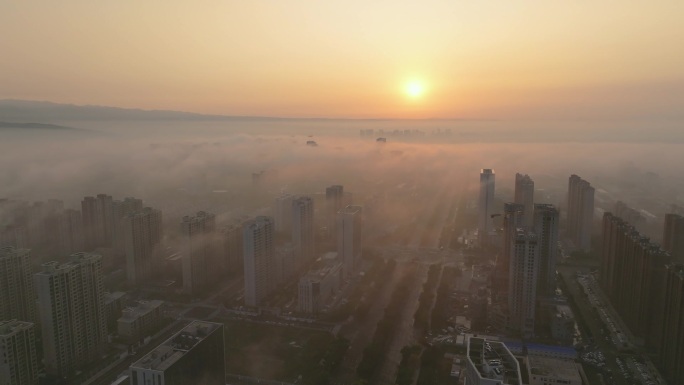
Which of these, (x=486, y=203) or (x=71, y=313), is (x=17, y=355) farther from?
(x=486, y=203)

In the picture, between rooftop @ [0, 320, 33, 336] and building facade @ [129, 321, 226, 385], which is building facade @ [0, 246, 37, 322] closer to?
rooftop @ [0, 320, 33, 336]

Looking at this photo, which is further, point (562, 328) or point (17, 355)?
point (562, 328)

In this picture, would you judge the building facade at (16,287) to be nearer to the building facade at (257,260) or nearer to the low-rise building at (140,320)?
the low-rise building at (140,320)

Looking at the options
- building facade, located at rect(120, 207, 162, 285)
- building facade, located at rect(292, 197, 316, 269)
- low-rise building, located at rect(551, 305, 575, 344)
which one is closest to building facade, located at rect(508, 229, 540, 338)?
low-rise building, located at rect(551, 305, 575, 344)

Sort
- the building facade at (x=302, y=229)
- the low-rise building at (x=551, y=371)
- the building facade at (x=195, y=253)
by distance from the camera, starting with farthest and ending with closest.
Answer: the building facade at (x=302, y=229)
the building facade at (x=195, y=253)
the low-rise building at (x=551, y=371)

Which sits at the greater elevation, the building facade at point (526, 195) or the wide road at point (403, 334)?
the building facade at point (526, 195)

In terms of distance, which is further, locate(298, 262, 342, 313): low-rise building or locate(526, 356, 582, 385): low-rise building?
locate(298, 262, 342, 313): low-rise building

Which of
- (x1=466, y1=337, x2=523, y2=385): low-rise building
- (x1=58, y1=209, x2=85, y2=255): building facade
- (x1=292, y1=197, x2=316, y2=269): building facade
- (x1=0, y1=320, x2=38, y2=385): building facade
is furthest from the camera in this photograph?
A: (x1=58, y1=209, x2=85, y2=255): building facade

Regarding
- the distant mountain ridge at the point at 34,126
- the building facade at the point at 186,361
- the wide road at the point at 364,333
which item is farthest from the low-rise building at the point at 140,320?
the distant mountain ridge at the point at 34,126

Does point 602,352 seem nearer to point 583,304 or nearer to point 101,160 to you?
point 583,304

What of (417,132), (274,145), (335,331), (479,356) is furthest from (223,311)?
(417,132)

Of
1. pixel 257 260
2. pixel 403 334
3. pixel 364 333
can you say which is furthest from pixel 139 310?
pixel 403 334

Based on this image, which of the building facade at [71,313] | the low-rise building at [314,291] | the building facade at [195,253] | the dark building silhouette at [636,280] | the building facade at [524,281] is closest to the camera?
the building facade at [71,313]
